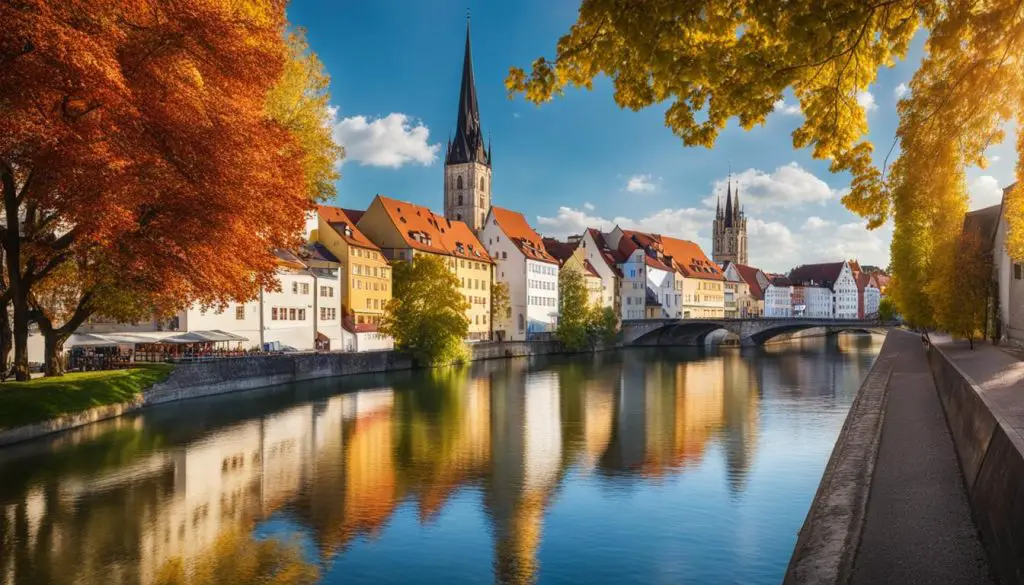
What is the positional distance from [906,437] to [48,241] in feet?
74.8

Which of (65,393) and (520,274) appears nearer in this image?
(65,393)

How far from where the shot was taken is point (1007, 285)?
40.1m

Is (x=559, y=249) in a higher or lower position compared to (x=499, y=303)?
higher

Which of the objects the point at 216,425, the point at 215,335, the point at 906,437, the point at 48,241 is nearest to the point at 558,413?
the point at 216,425

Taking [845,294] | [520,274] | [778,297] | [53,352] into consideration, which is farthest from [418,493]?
[845,294]

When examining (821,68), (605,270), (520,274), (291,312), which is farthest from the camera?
(605,270)

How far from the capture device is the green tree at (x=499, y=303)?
78.4 m

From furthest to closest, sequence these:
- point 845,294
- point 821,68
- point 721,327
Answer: point 845,294
point 721,327
point 821,68

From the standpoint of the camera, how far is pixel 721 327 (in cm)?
9206

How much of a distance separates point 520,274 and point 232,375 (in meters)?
47.4

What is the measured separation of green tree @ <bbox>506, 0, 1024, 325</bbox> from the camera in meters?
6.39

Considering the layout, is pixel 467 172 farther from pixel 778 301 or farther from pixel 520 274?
pixel 778 301

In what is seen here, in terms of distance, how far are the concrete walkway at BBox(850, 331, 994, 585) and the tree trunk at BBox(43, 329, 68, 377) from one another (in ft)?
79.1

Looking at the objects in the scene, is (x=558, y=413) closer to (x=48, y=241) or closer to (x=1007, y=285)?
(x=48, y=241)
